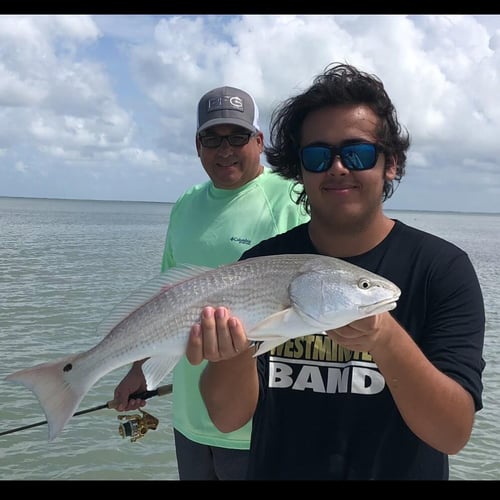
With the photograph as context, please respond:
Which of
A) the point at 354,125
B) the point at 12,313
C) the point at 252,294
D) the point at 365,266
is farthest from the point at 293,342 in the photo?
the point at 12,313

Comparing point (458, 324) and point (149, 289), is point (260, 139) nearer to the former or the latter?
point (149, 289)

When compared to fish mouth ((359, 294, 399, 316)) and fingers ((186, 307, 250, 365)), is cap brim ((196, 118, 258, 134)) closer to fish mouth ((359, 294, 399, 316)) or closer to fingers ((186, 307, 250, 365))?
fingers ((186, 307, 250, 365))

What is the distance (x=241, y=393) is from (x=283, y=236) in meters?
0.80

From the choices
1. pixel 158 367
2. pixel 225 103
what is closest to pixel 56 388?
pixel 158 367

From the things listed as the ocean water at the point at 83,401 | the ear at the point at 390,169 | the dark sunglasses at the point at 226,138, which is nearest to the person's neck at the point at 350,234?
the ear at the point at 390,169

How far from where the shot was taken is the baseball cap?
12.5ft

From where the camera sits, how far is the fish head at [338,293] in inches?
88.7

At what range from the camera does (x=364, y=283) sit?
7.60ft

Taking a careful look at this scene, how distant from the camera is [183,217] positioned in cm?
402

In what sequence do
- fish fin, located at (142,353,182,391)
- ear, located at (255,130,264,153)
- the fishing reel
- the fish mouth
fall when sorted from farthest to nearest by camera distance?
1. the fishing reel
2. ear, located at (255,130,264,153)
3. fish fin, located at (142,353,182,391)
4. the fish mouth

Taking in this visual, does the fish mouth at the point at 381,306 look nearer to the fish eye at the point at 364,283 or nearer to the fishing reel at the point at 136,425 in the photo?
the fish eye at the point at 364,283

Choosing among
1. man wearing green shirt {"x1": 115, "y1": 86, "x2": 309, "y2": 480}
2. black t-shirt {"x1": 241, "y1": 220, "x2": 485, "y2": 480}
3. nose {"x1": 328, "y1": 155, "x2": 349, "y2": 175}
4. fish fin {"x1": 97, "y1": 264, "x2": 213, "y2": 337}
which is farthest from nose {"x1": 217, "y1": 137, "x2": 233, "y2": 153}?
black t-shirt {"x1": 241, "y1": 220, "x2": 485, "y2": 480}

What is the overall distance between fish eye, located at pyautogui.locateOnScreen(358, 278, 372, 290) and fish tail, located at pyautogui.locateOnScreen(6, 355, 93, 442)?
1431 millimetres

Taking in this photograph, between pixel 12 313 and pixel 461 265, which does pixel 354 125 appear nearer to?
pixel 461 265
